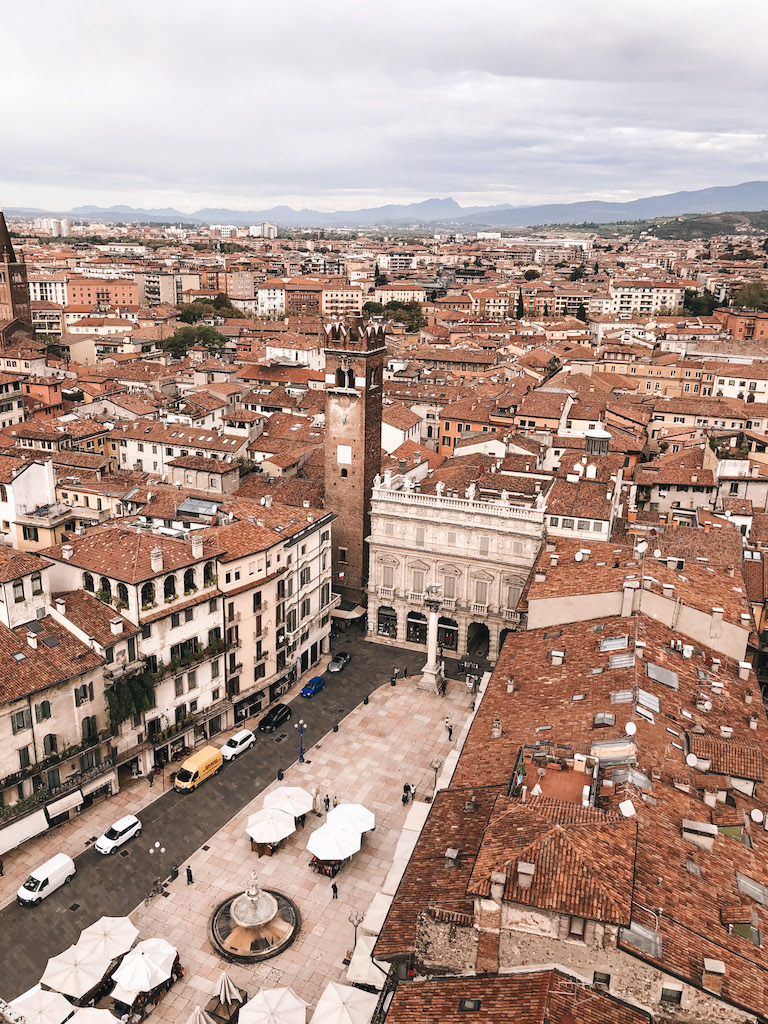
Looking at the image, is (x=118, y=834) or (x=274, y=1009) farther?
(x=118, y=834)

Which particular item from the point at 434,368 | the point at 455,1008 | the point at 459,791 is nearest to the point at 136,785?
the point at 459,791

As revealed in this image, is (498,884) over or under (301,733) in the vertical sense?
over

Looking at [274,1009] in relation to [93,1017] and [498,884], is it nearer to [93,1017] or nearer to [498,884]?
[93,1017]

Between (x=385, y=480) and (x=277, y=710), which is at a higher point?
(x=385, y=480)

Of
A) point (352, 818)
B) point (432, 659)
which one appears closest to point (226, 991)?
point (352, 818)

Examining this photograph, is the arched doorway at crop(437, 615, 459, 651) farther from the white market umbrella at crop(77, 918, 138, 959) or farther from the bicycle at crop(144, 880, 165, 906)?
the white market umbrella at crop(77, 918, 138, 959)

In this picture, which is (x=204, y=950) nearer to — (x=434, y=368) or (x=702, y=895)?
(x=702, y=895)
